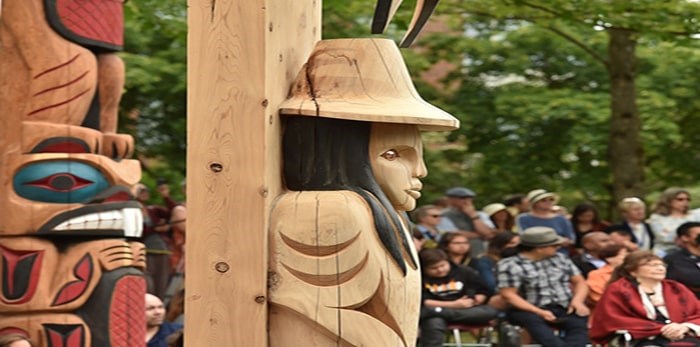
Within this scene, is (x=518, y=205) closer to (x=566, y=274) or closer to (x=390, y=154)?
(x=566, y=274)

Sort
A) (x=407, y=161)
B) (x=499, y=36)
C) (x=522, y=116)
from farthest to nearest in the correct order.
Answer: (x=499, y=36), (x=522, y=116), (x=407, y=161)

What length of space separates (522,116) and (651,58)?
1752 millimetres

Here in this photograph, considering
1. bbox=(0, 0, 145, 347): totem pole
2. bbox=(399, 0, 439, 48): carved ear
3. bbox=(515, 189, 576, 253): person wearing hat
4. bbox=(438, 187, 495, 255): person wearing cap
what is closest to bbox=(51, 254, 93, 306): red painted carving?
bbox=(0, 0, 145, 347): totem pole

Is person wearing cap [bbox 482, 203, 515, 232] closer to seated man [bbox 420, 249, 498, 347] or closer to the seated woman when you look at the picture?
seated man [bbox 420, 249, 498, 347]

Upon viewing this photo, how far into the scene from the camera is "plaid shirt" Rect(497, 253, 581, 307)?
32.3ft

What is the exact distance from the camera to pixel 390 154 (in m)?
4.29

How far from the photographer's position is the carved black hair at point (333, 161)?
4.12 m

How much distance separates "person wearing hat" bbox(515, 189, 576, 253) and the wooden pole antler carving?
6850 millimetres

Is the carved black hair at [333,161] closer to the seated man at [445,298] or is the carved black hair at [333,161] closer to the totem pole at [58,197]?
the totem pole at [58,197]

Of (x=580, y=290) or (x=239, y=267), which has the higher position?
(x=239, y=267)

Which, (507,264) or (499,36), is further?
(499,36)

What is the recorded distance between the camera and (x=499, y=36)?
16.6m

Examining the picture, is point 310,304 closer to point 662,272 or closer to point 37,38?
point 37,38

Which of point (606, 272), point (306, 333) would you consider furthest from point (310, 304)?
point (606, 272)
